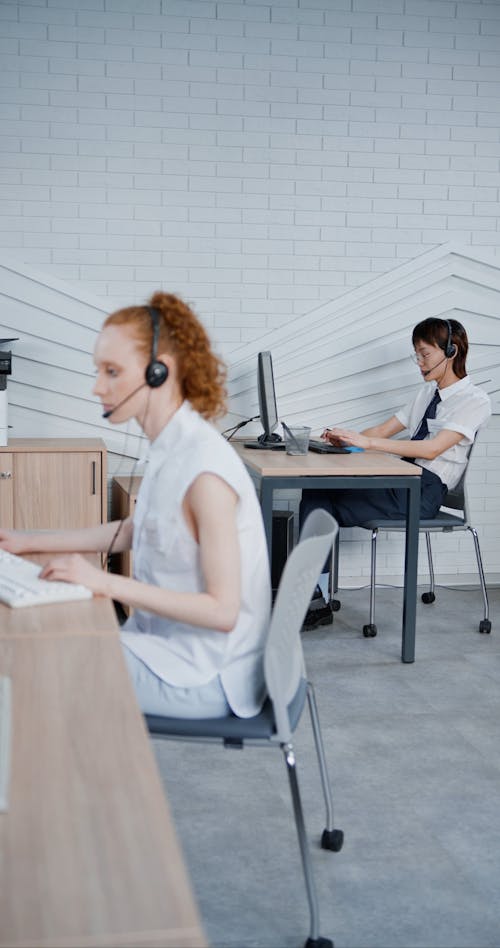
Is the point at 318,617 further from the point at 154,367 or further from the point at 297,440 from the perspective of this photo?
the point at 154,367

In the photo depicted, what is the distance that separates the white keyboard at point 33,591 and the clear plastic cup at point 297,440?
2.36 m

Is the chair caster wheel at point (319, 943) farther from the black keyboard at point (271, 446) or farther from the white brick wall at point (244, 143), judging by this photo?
the white brick wall at point (244, 143)

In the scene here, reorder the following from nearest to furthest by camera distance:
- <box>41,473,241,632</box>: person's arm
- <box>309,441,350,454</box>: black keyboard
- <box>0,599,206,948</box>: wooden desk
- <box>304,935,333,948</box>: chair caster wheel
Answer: <box>0,599,206,948</box>: wooden desk < <box>41,473,241,632</box>: person's arm < <box>304,935,333,948</box>: chair caster wheel < <box>309,441,350,454</box>: black keyboard

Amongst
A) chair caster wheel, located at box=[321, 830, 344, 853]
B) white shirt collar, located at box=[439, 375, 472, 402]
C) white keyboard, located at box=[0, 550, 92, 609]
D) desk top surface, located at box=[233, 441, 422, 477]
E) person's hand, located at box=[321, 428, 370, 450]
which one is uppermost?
white shirt collar, located at box=[439, 375, 472, 402]

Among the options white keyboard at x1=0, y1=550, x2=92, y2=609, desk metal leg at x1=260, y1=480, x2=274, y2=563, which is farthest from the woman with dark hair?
white keyboard at x1=0, y1=550, x2=92, y2=609

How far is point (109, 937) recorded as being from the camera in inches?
32.9

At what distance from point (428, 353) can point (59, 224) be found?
187cm

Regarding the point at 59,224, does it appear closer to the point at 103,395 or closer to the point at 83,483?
the point at 83,483

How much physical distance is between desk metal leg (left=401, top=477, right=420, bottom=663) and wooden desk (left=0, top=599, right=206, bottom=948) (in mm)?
2598

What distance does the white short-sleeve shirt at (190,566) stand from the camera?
1.86 metres

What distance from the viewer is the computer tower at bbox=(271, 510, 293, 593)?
14.9 feet

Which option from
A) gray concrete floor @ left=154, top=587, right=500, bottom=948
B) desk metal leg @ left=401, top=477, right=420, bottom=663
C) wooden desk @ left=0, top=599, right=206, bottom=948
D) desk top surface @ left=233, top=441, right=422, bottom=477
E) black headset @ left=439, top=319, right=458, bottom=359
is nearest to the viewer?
wooden desk @ left=0, top=599, right=206, bottom=948

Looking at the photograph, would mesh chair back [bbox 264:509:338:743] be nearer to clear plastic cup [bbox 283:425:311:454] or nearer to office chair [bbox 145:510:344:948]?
office chair [bbox 145:510:344:948]

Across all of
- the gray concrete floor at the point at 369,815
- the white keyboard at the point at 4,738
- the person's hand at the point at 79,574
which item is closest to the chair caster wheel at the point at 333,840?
the gray concrete floor at the point at 369,815
